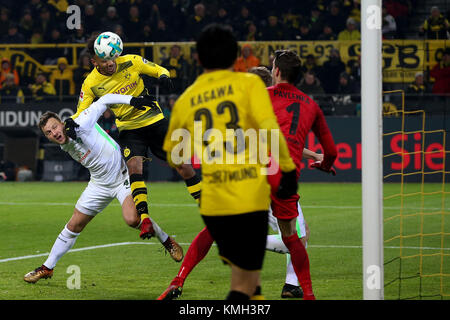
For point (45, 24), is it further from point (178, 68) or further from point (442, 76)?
point (442, 76)

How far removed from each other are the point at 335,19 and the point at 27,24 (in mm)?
9431

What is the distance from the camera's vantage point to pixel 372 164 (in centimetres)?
577

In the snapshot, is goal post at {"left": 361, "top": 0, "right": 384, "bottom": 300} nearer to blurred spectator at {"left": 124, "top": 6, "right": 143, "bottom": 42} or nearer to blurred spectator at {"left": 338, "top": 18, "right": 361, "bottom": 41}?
blurred spectator at {"left": 338, "top": 18, "right": 361, "bottom": 41}

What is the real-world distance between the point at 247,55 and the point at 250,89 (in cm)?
1577

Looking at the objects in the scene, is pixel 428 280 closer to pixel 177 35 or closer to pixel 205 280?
pixel 205 280

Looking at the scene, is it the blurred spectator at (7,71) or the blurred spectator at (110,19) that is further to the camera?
the blurred spectator at (110,19)

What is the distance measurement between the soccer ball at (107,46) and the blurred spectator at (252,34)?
1459 cm

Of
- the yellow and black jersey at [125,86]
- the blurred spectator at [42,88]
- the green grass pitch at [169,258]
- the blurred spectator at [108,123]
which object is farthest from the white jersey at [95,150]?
the blurred spectator at [42,88]

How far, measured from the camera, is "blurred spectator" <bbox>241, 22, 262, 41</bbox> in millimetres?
23062

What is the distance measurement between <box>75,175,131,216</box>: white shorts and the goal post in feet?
10.3

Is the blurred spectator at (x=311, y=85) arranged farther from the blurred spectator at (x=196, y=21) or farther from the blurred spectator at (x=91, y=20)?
the blurred spectator at (x=91, y=20)

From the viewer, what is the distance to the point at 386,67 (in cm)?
2008

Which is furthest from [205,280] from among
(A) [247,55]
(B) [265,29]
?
(B) [265,29]

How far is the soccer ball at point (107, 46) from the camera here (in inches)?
336
